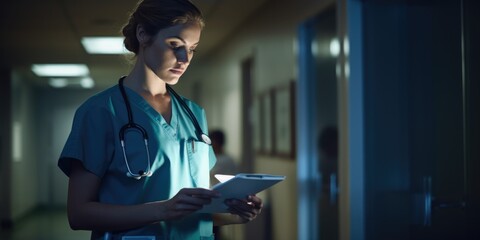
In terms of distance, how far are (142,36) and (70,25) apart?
5455 mm

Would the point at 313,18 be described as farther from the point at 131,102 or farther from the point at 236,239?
the point at 236,239

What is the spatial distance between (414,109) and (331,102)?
3.48ft

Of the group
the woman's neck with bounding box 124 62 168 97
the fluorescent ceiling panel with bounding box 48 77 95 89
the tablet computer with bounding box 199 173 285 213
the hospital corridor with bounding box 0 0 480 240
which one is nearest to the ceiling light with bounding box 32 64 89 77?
the fluorescent ceiling panel with bounding box 48 77 95 89

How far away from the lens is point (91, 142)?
139cm

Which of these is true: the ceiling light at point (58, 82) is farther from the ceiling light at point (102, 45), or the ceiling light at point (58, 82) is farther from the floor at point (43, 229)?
the ceiling light at point (102, 45)

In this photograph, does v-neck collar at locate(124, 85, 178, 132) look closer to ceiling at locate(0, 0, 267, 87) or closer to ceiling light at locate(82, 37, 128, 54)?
ceiling at locate(0, 0, 267, 87)

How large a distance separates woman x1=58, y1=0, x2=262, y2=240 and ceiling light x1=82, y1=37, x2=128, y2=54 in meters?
5.94

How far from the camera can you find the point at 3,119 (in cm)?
968

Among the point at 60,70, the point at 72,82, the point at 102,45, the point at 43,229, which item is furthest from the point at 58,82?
the point at 102,45

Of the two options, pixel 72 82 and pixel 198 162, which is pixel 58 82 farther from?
pixel 198 162

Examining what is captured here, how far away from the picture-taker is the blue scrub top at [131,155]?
1.39 m

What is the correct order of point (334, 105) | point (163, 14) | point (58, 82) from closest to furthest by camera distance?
1. point (163, 14)
2. point (334, 105)
3. point (58, 82)

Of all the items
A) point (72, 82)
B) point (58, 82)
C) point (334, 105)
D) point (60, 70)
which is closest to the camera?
point (334, 105)

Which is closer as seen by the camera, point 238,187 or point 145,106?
point 238,187
